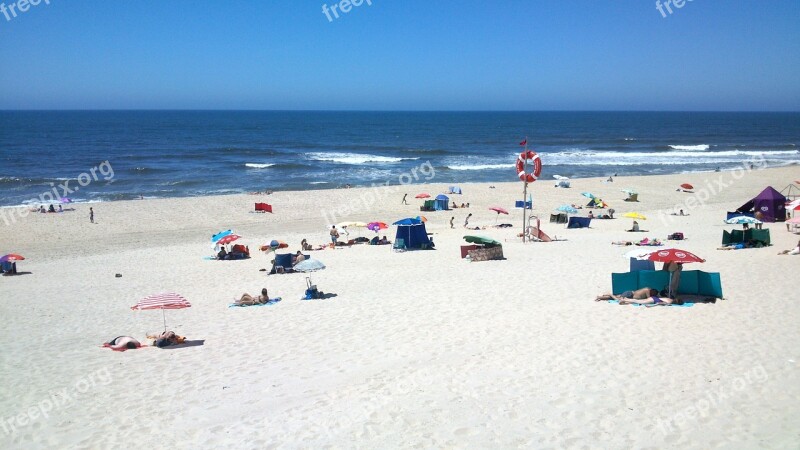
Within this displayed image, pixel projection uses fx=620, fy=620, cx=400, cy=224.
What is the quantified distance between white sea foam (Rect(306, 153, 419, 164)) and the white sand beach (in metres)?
38.7

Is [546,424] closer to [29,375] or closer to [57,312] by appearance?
[29,375]

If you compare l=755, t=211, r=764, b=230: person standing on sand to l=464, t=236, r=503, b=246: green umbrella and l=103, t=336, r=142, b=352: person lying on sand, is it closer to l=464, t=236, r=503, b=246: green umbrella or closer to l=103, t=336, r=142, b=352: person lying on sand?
l=464, t=236, r=503, b=246: green umbrella

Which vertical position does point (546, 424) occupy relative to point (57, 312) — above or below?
above

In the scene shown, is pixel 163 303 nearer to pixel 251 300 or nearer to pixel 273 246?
pixel 251 300

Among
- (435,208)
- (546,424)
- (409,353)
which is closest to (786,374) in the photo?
(546,424)

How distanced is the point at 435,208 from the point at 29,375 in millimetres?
22372

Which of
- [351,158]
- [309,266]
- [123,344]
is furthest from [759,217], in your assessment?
[351,158]

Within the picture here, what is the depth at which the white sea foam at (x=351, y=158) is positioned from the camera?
56.4m

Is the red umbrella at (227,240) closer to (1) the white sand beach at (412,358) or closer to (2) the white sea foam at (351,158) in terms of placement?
(1) the white sand beach at (412,358)

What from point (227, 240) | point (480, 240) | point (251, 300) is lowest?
point (251, 300)

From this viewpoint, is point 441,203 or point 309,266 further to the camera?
point 441,203

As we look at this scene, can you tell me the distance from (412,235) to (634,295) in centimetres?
900

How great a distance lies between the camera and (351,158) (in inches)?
2322

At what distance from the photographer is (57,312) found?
42.4 ft
